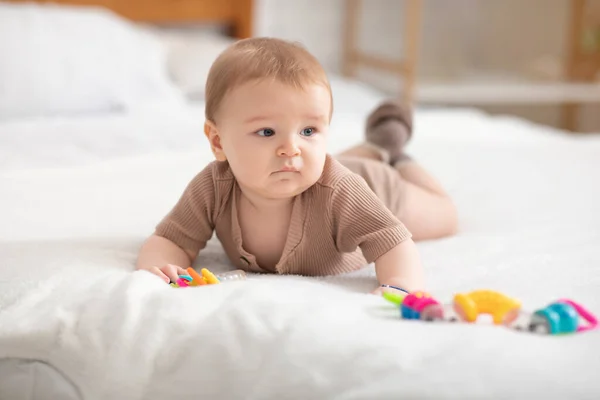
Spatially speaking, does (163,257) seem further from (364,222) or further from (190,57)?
(190,57)

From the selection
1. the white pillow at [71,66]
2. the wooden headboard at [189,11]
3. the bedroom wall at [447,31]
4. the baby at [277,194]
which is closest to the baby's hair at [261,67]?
the baby at [277,194]

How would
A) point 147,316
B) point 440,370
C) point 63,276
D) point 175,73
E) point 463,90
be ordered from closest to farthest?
point 440,370 < point 147,316 < point 63,276 < point 175,73 < point 463,90

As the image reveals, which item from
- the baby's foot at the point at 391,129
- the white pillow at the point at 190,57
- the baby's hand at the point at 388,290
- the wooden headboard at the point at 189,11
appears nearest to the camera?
the baby's hand at the point at 388,290

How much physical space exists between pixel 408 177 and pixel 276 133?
0.43 m

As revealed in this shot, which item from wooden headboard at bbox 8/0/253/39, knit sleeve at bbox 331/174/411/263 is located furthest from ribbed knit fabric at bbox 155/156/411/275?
wooden headboard at bbox 8/0/253/39

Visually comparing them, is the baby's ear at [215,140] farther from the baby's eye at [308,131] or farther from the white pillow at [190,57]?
the white pillow at [190,57]

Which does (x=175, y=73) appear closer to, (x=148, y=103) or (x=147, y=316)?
(x=148, y=103)

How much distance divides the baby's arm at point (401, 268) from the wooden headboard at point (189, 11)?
2.04 meters

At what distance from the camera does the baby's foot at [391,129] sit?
136cm

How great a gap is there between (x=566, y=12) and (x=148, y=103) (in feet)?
6.81

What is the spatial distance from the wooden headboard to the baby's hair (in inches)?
74.6

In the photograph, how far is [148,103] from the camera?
2.11 metres

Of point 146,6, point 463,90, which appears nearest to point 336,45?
point 463,90

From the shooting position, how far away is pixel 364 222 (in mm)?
964
